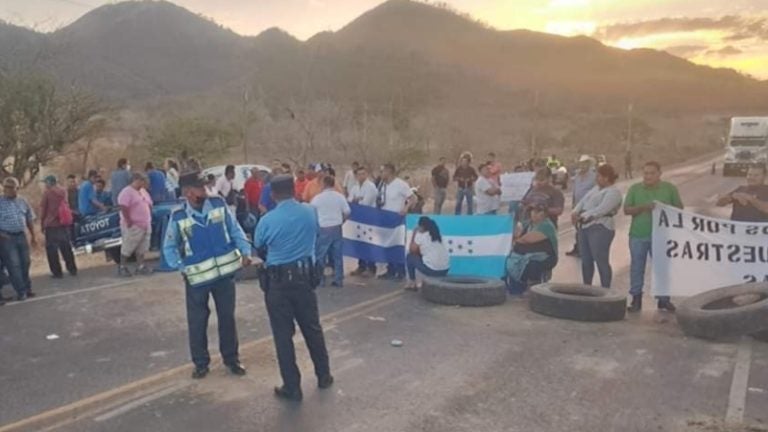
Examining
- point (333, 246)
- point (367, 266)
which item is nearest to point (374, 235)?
point (367, 266)

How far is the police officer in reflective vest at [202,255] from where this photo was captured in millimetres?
6367

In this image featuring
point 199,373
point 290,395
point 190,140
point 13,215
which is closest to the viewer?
point 290,395

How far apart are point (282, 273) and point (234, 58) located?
12152 centimetres

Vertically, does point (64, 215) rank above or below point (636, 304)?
above

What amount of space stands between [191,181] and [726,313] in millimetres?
5477

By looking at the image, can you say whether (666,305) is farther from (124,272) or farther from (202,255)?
(124,272)

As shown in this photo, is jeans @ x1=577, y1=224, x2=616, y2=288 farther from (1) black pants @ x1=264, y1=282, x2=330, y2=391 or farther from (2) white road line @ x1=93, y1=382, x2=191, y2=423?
(2) white road line @ x1=93, y1=382, x2=191, y2=423

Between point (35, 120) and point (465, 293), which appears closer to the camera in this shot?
point (465, 293)

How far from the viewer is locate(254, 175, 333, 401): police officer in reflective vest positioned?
5992 millimetres

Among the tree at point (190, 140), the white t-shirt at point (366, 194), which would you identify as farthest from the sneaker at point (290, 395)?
the tree at point (190, 140)

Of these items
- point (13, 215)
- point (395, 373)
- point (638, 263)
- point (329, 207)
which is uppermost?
point (13, 215)

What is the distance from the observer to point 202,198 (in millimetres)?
6406

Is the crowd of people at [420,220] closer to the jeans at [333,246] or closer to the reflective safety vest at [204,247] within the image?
the jeans at [333,246]

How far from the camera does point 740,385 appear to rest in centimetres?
625
